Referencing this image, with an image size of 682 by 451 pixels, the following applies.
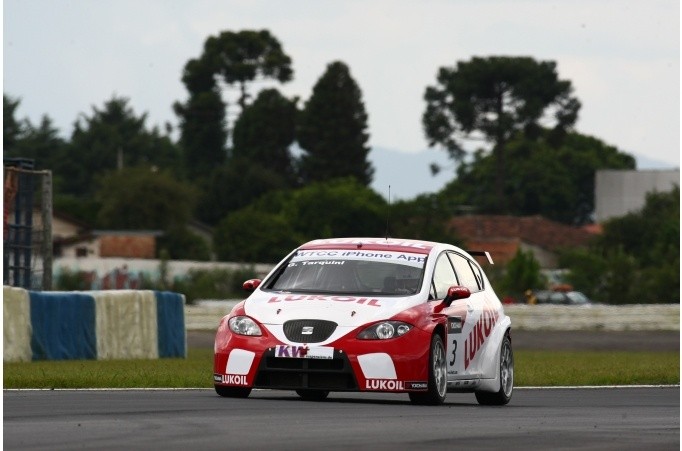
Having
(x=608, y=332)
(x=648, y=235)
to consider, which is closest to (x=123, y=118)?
(x=648, y=235)

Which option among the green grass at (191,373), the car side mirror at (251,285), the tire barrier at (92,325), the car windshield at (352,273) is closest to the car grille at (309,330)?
the car windshield at (352,273)

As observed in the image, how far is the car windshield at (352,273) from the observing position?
15.9 metres

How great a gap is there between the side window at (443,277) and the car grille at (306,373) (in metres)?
1.28

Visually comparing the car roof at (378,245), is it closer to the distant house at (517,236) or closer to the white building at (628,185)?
the distant house at (517,236)

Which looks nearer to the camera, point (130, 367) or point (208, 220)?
point (130, 367)

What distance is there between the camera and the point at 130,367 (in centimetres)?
2455

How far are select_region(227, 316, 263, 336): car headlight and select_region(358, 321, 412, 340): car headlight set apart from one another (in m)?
0.79

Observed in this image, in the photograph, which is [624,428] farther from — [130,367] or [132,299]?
[132,299]

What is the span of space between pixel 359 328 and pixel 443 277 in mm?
1516

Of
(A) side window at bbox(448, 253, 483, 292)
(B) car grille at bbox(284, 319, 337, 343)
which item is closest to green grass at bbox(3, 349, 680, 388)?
(A) side window at bbox(448, 253, 483, 292)

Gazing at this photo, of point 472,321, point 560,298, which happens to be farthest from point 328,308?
point 560,298

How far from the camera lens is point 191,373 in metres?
22.2

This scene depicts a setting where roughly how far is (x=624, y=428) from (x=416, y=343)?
265 cm

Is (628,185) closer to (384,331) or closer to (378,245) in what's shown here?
(378,245)
